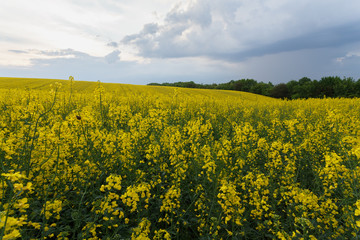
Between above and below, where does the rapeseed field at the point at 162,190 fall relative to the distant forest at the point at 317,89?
below

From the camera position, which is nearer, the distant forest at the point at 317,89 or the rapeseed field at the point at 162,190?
the rapeseed field at the point at 162,190

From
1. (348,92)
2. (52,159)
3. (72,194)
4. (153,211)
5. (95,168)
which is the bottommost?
(153,211)

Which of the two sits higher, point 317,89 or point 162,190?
point 317,89

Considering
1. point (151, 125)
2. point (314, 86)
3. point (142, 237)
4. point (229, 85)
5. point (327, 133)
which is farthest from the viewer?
point (229, 85)

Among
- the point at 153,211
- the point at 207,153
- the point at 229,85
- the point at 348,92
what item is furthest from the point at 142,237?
the point at 229,85

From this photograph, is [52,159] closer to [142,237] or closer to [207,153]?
[142,237]

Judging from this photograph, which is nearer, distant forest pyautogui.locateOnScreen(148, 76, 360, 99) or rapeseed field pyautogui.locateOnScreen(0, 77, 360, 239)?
rapeseed field pyautogui.locateOnScreen(0, 77, 360, 239)

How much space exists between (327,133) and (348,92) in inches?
1790

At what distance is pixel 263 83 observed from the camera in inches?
2308

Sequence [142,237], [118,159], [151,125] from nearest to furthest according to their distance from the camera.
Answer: [142,237], [118,159], [151,125]

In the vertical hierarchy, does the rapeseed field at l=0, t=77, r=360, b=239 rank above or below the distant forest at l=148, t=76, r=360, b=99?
below

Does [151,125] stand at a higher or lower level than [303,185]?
higher

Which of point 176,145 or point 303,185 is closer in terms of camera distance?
point 176,145

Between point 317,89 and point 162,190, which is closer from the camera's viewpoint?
point 162,190
